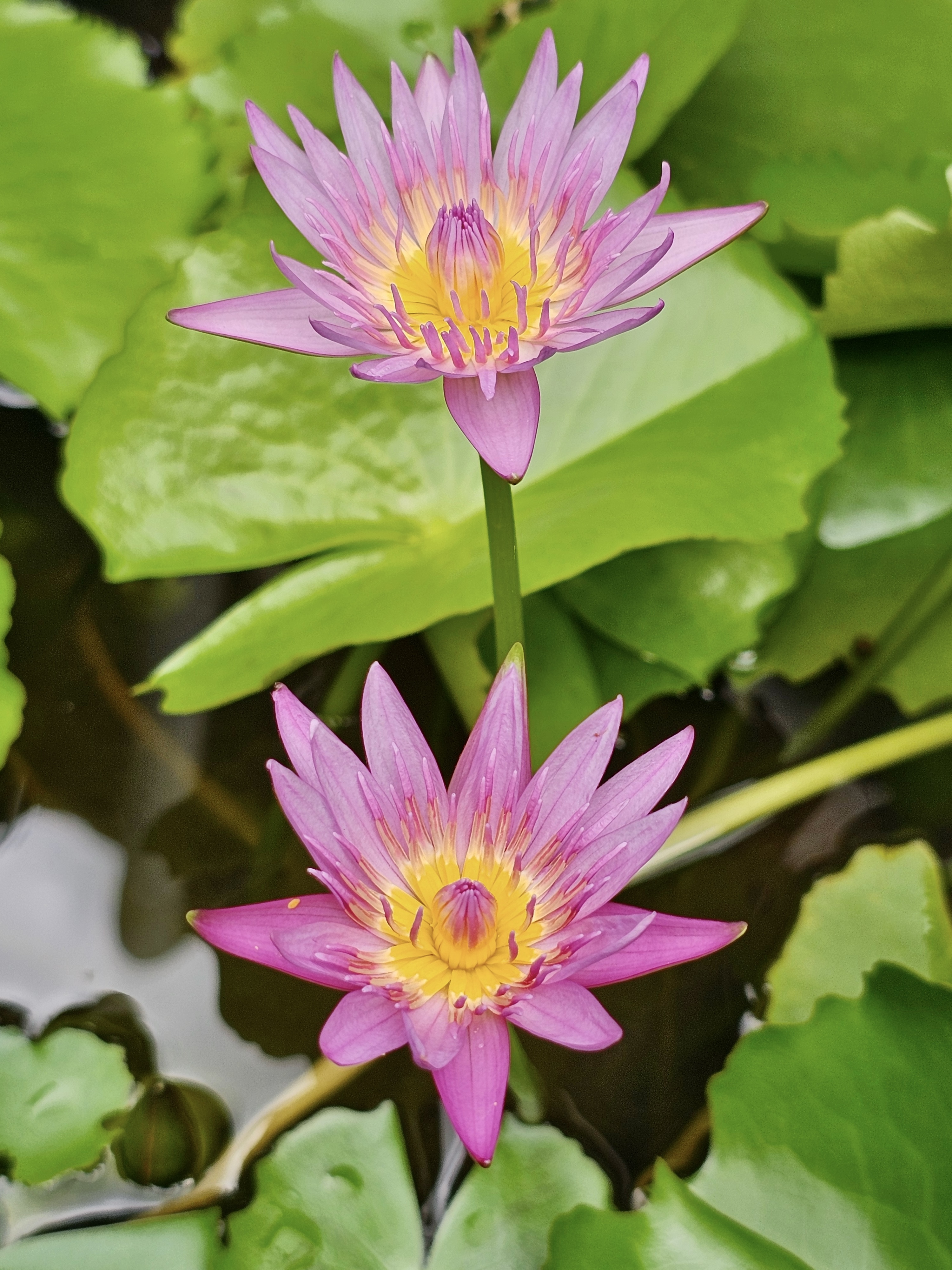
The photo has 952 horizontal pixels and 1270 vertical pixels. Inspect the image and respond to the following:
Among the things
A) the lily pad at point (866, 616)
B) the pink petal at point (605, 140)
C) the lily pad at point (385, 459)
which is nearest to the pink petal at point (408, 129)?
the pink petal at point (605, 140)

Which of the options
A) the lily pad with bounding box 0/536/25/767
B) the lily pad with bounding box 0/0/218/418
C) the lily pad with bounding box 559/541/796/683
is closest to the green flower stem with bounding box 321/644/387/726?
the lily pad with bounding box 559/541/796/683

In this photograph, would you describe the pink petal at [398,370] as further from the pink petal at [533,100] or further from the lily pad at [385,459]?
the lily pad at [385,459]

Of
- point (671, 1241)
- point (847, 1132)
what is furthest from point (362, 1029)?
point (847, 1132)

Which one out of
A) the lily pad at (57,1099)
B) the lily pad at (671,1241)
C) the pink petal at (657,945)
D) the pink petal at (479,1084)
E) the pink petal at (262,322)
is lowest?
the lily pad at (57,1099)

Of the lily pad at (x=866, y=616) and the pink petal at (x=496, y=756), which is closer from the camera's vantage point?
the pink petal at (x=496, y=756)

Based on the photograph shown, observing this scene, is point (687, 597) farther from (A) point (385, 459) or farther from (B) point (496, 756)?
A: (B) point (496, 756)

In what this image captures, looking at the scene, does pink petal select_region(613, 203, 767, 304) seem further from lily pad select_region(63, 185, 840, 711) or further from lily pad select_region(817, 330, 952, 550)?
lily pad select_region(817, 330, 952, 550)

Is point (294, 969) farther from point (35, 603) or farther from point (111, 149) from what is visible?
point (111, 149)
